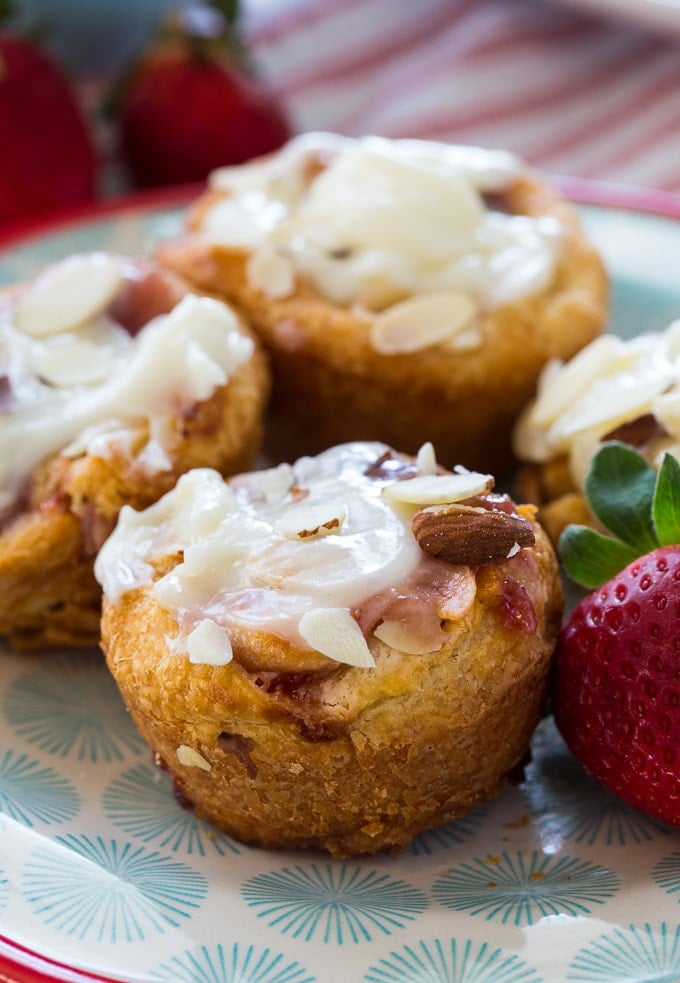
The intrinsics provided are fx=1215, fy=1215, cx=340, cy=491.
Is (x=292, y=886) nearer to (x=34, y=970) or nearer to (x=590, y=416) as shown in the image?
(x=34, y=970)

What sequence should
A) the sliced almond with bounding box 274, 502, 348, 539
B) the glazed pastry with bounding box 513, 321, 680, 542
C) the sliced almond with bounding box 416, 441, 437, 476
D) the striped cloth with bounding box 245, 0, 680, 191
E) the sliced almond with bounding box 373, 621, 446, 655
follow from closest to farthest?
the sliced almond with bounding box 373, 621, 446, 655 < the sliced almond with bounding box 274, 502, 348, 539 < the sliced almond with bounding box 416, 441, 437, 476 < the glazed pastry with bounding box 513, 321, 680, 542 < the striped cloth with bounding box 245, 0, 680, 191

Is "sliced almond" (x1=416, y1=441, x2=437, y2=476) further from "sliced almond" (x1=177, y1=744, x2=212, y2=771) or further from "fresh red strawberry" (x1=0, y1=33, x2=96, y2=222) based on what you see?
"fresh red strawberry" (x1=0, y1=33, x2=96, y2=222)

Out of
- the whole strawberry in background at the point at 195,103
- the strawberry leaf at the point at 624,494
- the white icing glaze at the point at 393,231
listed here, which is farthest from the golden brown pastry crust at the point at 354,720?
the whole strawberry in background at the point at 195,103

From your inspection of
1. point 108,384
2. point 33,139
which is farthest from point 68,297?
point 33,139

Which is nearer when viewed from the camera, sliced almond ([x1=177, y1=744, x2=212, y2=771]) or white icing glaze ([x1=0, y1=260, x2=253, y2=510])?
sliced almond ([x1=177, y1=744, x2=212, y2=771])

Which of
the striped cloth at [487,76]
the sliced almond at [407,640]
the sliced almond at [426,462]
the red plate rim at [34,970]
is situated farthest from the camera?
the striped cloth at [487,76]

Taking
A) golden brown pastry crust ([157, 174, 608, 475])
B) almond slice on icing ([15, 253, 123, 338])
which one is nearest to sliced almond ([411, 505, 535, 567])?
golden brown pastry crust ([157, 174, 608, 475])

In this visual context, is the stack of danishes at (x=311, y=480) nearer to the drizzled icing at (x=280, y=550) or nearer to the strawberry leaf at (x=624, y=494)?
the drizzled icing at (x=280, y=550)
